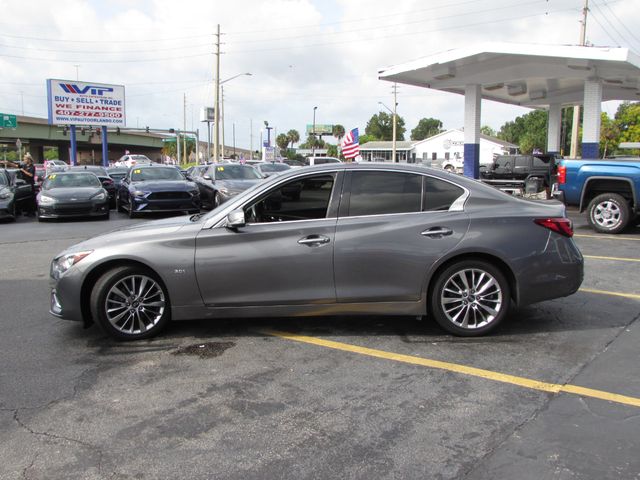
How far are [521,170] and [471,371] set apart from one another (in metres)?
19.5

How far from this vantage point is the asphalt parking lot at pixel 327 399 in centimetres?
307

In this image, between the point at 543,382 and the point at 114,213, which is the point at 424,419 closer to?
the point at 543,382

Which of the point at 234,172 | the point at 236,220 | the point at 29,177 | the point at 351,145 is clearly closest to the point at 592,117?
the point at 351,145

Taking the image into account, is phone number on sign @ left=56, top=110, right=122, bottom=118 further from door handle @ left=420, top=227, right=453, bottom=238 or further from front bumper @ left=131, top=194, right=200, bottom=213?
door handle @ left=420, top=227, right=453, bottom=238

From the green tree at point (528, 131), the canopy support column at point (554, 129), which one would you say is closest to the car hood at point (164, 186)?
the canopy support column at point (554, 129)

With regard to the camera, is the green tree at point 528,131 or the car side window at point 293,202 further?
the green tree at point 528,131

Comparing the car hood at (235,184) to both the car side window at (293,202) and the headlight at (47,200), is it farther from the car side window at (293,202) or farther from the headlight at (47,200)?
the car side window at (293,202)

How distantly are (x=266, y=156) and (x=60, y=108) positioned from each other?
658 inches

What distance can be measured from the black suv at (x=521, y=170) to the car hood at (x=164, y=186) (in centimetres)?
1223

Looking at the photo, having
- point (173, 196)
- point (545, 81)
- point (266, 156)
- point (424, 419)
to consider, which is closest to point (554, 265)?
point (424, 419)

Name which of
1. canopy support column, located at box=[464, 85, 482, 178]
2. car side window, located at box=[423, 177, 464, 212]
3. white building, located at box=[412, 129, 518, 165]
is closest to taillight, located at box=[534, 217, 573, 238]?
car side window, located at box=[423, 177, 464, 212]

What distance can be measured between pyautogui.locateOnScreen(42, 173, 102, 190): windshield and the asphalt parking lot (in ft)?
36.8

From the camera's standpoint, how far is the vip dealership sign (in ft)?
122

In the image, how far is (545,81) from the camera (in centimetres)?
2448
